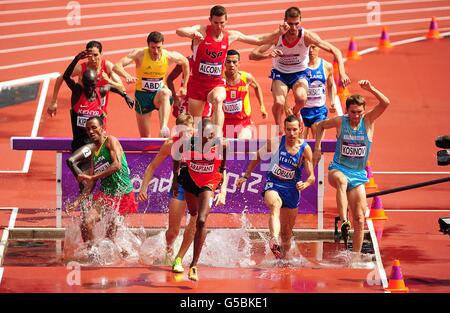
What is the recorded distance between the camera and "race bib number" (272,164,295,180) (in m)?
16.5

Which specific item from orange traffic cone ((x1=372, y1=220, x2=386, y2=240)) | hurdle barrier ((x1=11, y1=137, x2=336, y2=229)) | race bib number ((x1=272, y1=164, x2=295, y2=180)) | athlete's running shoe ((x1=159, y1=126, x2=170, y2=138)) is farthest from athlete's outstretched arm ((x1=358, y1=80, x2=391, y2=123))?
athlete's running shoe ((x1=159, y1=126, x2=170, y2=138))

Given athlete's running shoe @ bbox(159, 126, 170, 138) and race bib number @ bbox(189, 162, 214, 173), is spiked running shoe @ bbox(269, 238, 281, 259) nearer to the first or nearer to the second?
race bib number @ bbox(189, 162, 214, 173)

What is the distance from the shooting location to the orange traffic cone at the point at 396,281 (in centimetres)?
1520

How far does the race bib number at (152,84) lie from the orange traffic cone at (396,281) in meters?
5.11

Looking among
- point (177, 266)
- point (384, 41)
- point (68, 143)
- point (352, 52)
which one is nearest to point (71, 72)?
point (68, 143)

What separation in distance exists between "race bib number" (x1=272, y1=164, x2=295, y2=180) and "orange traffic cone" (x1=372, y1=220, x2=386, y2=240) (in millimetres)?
1795

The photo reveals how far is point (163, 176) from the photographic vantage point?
59.7 feet

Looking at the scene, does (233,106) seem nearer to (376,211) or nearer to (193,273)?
(376,211)

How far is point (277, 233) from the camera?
52.9 ft

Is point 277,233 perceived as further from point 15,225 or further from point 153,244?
point 15,225

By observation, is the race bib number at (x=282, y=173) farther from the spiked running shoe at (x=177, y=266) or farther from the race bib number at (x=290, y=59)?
the race bib number at (x=290, y=59)

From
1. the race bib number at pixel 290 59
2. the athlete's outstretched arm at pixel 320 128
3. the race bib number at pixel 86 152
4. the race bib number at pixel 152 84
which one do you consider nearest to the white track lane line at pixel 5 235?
the race bib number at pixel 86 152

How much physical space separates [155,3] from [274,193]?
1452 cm
